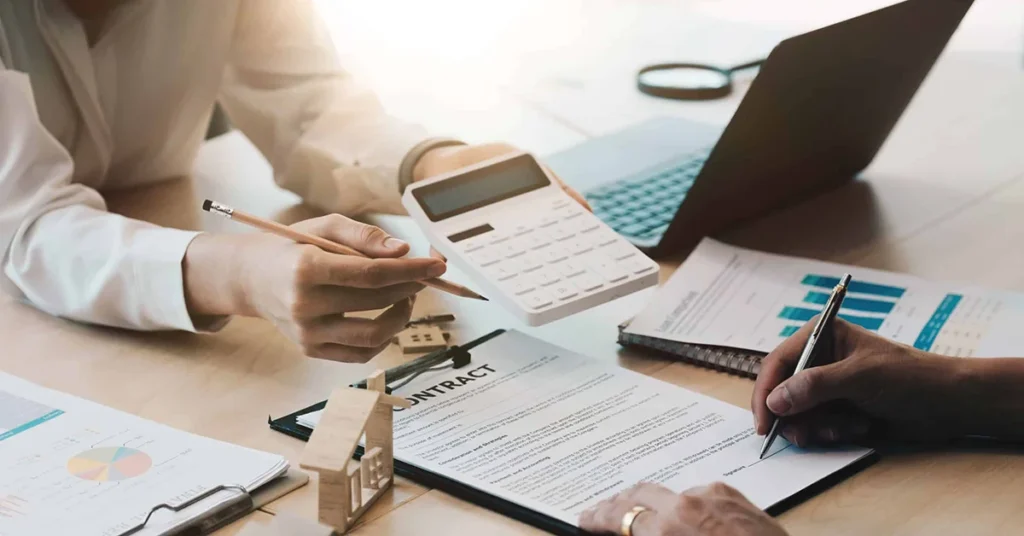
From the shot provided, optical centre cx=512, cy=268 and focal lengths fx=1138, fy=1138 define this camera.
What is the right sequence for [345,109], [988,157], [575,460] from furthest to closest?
[988,157] → [345,109] → [575,460]

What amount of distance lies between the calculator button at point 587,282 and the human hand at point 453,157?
215mm

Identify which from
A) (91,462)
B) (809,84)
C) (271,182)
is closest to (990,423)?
(809,84)

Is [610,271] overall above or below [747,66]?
below

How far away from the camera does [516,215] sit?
1.09 meters

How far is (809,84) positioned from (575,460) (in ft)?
1.75

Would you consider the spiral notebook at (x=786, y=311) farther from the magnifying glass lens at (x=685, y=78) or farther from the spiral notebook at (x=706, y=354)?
the magnifying glass lens at (x=685, y=78)

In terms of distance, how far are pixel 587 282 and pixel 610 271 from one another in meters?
0.03

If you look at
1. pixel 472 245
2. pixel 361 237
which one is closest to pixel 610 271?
pixel 472 245

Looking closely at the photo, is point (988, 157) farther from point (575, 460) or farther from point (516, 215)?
point (575, 460)

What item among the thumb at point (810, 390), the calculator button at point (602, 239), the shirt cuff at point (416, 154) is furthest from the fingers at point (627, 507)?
the shirt cuff at point (416, 154)

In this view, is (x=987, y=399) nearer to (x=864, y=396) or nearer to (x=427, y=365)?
(x=864, y=396)

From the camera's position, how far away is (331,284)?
3.09 ft

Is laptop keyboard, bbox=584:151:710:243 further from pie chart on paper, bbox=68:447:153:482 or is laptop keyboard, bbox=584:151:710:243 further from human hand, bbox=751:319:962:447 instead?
pie chart on paper, bbox=68:447:153:482

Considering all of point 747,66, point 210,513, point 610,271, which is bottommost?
point 210,513
